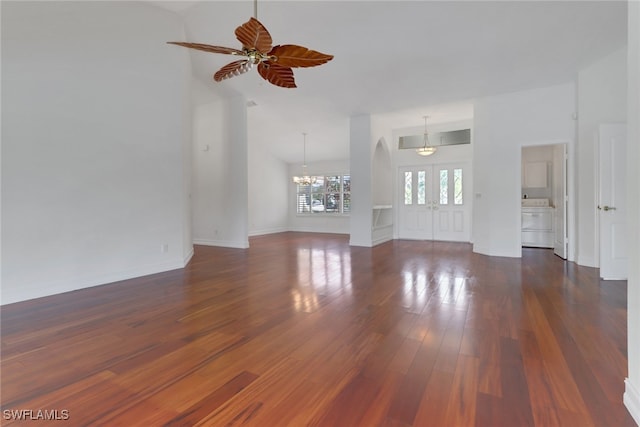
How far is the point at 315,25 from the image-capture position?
411 cm

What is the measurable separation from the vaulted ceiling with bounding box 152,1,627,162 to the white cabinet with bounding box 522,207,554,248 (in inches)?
114

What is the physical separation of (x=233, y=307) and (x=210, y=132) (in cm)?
560

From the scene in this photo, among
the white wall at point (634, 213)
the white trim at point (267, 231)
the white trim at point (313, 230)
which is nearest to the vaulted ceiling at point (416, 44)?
the white wall at point (634, 213)

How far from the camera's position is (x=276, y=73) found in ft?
10.2

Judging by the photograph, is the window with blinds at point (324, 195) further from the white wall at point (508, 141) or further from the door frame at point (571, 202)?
the door frame at point (571, 202)

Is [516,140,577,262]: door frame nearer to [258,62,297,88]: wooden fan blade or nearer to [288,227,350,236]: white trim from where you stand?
[258,62,297,88]: wooden fan blade

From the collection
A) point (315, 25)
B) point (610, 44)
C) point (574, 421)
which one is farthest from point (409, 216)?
point (574, 421)

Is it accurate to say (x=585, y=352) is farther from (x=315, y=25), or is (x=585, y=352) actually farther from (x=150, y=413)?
(x=315, y=25)

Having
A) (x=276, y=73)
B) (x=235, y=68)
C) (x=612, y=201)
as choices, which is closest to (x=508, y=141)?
(x=612, y=201)

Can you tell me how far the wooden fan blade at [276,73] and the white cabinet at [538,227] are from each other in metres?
6.47

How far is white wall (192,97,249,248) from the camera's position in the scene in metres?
6.68

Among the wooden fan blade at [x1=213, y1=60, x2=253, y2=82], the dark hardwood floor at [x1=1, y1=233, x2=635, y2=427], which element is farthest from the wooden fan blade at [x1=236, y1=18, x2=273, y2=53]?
the dark hardwood floor at [x1=1, y1=233, x2=635, y2=427]

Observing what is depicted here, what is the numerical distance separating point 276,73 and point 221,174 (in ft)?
14.6

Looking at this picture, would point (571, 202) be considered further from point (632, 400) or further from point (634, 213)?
point (632, 400)
